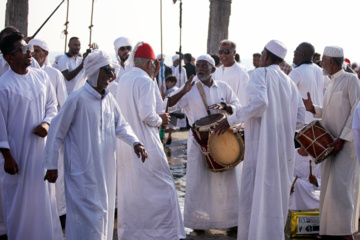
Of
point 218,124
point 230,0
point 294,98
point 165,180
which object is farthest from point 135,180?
point 230,0

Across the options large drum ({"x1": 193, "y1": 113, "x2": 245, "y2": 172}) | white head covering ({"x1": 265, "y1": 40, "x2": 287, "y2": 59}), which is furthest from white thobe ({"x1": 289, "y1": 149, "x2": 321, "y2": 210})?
white head covering ({"x1": 265, "y1": 40, "x2": 287, "y2": 59})

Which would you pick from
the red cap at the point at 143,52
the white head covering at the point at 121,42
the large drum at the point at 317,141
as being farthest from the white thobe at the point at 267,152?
the white head covering at the point at 121,42

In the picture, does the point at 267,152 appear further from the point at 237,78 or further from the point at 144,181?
the point at 237,78

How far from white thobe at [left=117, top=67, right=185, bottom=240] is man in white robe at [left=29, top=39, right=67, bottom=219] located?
42.1 inches

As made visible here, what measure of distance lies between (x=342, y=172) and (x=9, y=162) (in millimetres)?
3634

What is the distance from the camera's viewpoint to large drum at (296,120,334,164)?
18.7 ft

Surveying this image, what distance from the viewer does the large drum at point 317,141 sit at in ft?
18.7

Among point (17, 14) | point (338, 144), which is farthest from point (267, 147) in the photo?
point (17, 14)

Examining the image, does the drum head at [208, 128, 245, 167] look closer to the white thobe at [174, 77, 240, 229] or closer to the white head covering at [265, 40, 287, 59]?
the white thobe at [174, 77, 240, 229]

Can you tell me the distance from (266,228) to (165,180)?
122cm

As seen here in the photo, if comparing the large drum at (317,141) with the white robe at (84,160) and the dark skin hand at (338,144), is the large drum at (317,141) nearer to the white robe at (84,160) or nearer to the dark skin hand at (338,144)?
the dark skin hand at (338,144)

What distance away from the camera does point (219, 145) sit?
6.04m

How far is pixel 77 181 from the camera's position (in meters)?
4.47

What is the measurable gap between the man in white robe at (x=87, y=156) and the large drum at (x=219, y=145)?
1583 millimetres
